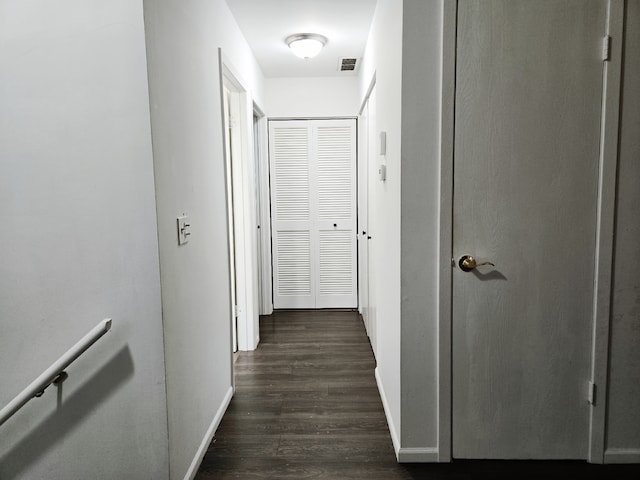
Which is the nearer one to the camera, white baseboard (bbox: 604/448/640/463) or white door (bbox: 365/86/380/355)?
white baseboard (bbox: 604/448/640/463)

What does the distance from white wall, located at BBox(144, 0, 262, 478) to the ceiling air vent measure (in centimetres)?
139

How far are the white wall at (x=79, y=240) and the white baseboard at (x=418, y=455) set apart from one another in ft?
3.32

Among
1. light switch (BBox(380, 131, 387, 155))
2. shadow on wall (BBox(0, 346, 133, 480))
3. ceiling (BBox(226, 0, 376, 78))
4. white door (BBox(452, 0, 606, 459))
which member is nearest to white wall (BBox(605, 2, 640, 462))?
white door (BBox(452, 0, 606, 459))

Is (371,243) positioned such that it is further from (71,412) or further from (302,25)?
→ (71,412)

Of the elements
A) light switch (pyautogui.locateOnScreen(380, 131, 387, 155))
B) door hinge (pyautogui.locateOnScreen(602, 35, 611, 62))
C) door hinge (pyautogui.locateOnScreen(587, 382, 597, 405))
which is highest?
door hinge (pyautogui.locateOnScreen(602, 35, 611, 62))

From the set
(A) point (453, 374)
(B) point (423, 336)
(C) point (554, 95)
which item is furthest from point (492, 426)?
(C) point (554, 95)

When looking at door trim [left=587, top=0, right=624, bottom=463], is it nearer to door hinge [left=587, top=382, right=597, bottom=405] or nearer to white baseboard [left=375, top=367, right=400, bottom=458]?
door hinge [left=587, top=382, right=597, bottom=405]

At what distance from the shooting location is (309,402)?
2.57 metres

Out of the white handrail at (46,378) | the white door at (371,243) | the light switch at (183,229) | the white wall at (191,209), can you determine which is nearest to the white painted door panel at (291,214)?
the white door at (371,243)

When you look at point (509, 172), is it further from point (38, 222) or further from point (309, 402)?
point (38, 222)

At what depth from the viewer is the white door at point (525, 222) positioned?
1.80 metres

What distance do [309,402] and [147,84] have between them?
74.3 inches

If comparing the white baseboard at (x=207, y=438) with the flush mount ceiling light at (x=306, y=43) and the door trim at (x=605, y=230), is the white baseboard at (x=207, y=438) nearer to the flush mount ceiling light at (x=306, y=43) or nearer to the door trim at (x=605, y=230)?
the door trim at (x=605, y=230)

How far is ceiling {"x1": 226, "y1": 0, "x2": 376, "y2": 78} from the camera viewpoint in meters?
2.70
